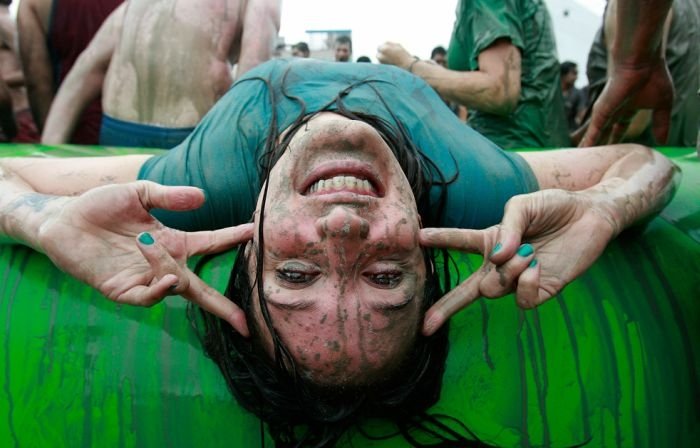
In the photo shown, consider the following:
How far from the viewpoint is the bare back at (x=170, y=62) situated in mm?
2312

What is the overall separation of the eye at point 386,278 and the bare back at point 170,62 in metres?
1.38

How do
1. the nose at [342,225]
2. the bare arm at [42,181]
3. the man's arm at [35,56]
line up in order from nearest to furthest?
the nose at [342,225], the bare arm at [42,181], the man's arm at [35,56]

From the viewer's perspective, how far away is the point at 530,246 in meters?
1.07

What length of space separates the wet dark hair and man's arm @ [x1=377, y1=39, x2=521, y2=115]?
127cm

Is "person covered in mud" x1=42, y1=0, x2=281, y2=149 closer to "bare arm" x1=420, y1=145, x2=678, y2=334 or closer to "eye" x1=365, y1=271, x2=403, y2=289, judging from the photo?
"bare arm" x1=420, y1=145, x2=678, y2=334

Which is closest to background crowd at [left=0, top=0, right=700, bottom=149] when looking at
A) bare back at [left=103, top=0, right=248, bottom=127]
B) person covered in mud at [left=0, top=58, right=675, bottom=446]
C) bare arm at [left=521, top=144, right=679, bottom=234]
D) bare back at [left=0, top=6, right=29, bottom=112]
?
bare back at [left=103, top=0, right=248, bottom=127]

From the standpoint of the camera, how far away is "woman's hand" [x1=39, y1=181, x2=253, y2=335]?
114cm

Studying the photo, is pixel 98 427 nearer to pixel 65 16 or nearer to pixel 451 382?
pixel 451 382

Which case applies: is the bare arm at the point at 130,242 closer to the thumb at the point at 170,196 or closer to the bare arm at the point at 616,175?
the thumb at the point at 170,196

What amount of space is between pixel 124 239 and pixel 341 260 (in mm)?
374

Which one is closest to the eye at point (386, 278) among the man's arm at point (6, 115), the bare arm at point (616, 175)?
the bare arm at point (616, 175)

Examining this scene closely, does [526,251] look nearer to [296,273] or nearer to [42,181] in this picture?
[296,273]

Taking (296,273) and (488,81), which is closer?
(296,273)

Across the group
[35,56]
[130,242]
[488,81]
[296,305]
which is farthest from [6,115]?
[296,305]
